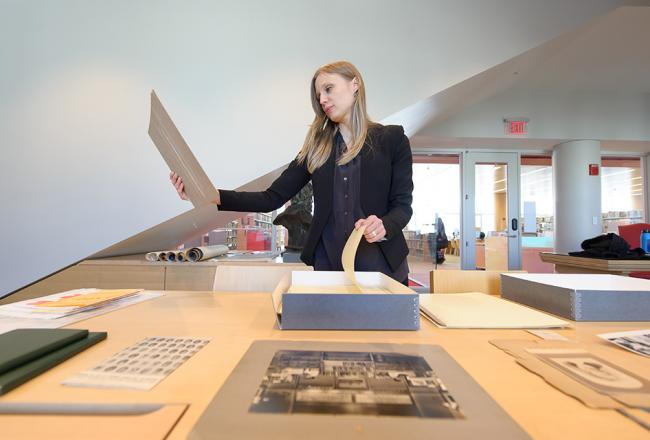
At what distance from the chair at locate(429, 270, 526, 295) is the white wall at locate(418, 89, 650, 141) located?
3.87m

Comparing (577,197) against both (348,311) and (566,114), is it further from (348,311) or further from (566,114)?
(348,311)

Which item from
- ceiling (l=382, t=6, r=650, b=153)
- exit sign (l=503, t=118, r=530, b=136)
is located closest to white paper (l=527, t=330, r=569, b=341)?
ceiling (l=382, t=6, r=650, b=153)

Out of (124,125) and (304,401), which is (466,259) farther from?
(304,401)

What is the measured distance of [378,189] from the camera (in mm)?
1199

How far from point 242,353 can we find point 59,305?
1.90 feet

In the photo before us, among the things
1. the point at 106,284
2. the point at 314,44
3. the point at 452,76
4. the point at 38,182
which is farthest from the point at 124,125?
the point at 452,76

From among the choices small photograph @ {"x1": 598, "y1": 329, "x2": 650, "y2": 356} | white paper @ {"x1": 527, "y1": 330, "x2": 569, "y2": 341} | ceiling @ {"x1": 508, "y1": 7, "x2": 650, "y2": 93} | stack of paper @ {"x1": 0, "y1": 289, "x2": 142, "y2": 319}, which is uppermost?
ceiling @ {"x1": 508, "y1": 7, "x2": 650, "y2": 93}

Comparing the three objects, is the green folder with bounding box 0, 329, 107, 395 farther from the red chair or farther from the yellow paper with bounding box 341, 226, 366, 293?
the red chair

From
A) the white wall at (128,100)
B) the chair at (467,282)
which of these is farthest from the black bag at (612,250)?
the white wall at (128,100)

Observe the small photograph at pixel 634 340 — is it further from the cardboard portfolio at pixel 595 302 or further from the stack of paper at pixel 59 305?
the stack of paper at pixel 59 305

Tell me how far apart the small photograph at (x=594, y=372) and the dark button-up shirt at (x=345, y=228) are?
0.67m

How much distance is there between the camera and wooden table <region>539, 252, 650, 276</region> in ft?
6.88

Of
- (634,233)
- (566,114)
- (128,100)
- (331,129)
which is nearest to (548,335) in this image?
(331,129)

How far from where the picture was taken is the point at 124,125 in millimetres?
2443
